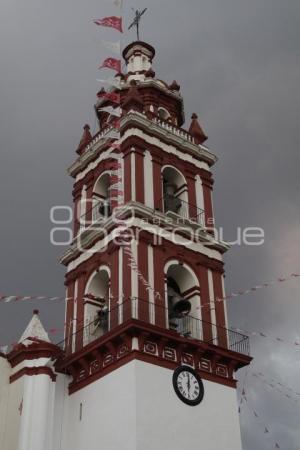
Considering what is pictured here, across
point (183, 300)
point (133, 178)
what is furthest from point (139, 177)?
point (183, 300)

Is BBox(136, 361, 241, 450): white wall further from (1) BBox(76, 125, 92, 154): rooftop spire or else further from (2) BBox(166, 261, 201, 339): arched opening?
(1) BBox(76, 125, 92, 154): rooftop spire

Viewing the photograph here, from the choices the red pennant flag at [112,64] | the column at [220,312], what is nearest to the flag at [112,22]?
the red pennant flag at [112,64]

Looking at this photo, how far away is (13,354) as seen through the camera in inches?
902

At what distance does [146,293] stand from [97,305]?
2.99 metres

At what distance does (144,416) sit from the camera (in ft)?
65.1

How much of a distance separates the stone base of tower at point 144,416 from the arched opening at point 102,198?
7.00 m

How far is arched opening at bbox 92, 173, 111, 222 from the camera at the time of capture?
86.9 ft

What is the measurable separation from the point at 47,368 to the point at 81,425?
77.3 inches

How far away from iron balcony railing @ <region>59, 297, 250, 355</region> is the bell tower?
0.04 meters

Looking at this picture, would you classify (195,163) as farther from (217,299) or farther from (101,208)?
(217,299)

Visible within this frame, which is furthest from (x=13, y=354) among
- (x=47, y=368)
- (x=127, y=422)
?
(x=127, y=422)

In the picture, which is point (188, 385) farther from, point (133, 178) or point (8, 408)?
point (133, 178)

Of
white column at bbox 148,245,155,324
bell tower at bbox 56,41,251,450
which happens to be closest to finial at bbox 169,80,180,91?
bell tower at bbox 56,41,251,450

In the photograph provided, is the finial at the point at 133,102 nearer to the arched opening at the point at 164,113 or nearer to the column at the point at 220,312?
the arched opening at the point at 164,113
